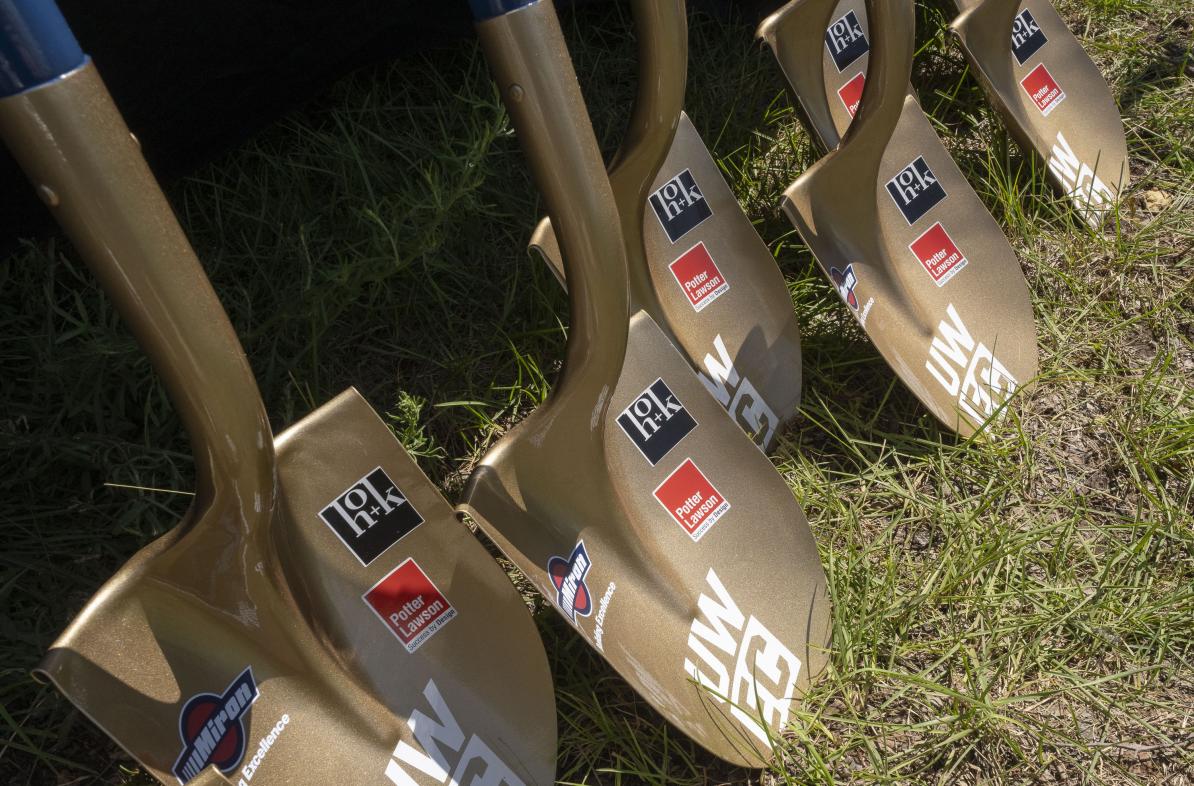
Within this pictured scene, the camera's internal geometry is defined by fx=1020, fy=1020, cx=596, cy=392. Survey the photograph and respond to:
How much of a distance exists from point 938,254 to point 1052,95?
0.51 metres

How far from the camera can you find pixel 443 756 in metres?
0.98

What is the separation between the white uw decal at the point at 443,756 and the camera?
97 cm

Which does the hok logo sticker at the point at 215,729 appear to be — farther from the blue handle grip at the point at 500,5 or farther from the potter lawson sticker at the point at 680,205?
the potter lawson sticker at the point at 680,205

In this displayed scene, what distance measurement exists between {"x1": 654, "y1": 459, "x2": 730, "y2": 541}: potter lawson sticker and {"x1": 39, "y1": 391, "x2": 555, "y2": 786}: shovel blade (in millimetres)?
211

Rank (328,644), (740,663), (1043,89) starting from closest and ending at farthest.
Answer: (328,644) → (740,663) → (1043,89)

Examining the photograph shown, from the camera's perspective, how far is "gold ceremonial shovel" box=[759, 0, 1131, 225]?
157cm

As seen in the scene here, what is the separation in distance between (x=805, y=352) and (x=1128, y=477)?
462 millimetres

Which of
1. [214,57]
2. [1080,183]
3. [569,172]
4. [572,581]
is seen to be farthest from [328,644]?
[1080,183]

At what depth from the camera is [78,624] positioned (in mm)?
813

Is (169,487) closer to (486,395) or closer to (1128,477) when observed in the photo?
(486,395)

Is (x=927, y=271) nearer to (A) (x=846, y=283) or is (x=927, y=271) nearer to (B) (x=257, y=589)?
(A) (x=846, y=283)

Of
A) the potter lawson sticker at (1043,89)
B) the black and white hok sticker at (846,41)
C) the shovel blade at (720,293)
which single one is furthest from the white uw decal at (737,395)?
the potter lawson sticker at (1043,89)

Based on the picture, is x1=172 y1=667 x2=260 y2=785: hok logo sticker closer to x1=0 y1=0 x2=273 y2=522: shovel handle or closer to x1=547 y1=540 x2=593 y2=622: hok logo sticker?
x1=0 y1=0 x2=273 y2=522: shovel handle

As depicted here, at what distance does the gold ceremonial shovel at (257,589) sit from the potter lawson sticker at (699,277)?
508 millimetres
